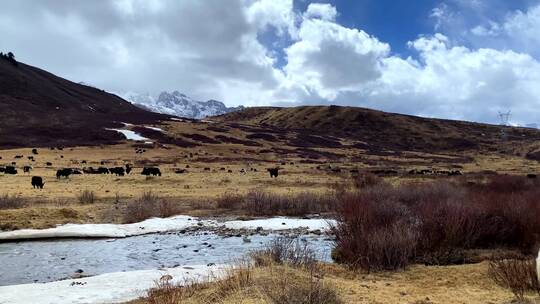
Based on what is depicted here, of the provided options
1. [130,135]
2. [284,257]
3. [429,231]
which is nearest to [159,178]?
[429,231]

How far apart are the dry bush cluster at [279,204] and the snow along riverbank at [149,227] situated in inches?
71.2

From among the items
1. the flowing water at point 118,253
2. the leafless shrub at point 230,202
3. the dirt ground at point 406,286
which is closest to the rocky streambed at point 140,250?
the flowing water at point 118,253

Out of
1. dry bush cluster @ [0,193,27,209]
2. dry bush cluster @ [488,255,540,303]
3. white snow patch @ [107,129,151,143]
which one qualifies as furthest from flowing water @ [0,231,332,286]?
white snow patch @ [107,129,151,143]

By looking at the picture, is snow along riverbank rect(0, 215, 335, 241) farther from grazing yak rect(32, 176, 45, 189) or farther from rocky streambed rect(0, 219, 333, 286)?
grazing yak rect(32, 176, 45, 189)

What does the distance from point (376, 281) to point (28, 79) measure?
550 feet

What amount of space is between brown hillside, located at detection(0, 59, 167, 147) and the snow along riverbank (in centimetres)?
7176

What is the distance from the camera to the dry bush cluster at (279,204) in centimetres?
3031

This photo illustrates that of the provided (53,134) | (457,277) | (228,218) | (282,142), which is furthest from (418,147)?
(457,277)

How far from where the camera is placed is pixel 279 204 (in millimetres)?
30812

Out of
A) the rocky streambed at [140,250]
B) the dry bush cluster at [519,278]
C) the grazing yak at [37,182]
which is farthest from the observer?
the grazing yak at [37,182]

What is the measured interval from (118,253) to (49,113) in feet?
384

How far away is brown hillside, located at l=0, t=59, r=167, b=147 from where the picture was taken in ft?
331

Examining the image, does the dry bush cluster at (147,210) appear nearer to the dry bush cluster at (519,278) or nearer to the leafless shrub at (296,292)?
the leafless shrub at (296,292)

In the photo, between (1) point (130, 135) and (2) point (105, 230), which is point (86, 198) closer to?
(2) point (105, 230)
